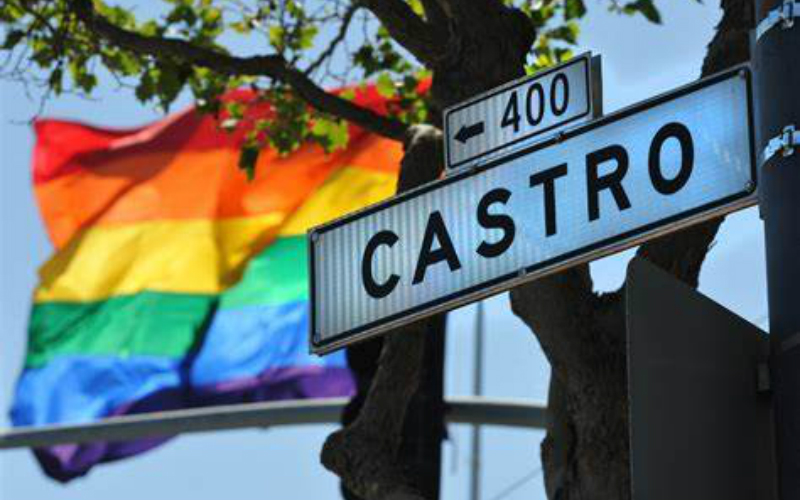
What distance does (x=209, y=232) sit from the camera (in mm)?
18281

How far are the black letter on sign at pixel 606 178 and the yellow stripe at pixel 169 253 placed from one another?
41.6 feet

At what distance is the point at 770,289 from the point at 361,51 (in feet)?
24.5

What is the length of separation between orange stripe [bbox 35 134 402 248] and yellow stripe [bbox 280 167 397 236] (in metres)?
0.20

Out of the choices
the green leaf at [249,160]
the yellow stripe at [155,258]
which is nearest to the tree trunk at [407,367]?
the green leaf at [249,160]

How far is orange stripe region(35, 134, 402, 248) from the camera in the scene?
17.6 m

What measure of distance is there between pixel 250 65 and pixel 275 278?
8.26 meters

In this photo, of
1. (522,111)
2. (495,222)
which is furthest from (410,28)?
(495,222)

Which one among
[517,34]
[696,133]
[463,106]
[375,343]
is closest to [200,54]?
[375,343]

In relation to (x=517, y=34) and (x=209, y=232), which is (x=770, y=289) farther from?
(x=209, y=232)

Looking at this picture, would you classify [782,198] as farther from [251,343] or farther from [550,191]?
[251,343]

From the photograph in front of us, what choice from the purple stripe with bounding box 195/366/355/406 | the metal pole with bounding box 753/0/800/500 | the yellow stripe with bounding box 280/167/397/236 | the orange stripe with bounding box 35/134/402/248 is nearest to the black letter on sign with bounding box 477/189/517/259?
the metal pole with bounding box 753/0/800/500

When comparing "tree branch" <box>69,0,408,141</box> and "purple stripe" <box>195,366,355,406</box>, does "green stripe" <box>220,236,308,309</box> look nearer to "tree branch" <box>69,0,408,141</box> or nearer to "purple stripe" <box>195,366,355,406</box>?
"purple stripe" <box>195,366,355,406</box>

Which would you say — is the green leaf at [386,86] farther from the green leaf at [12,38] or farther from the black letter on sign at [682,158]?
the black letter on sign at [682,158]

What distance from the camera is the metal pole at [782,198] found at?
146 inches
